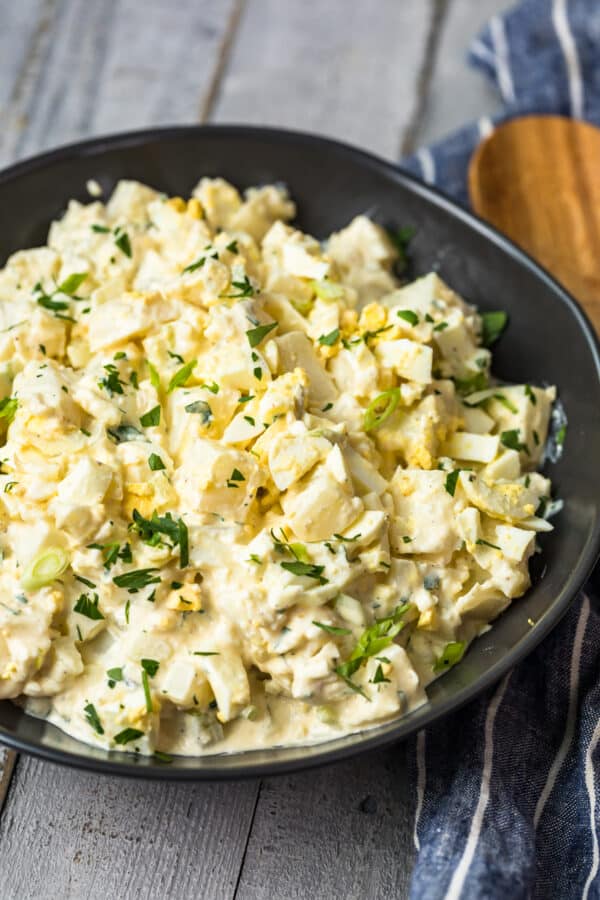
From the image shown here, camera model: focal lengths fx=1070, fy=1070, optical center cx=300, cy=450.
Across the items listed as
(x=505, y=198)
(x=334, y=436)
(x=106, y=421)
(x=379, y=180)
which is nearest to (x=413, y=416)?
(x=334, y=436)

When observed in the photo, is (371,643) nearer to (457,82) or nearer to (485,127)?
(485,127)

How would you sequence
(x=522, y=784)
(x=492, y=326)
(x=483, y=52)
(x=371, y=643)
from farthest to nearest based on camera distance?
(x=483, y=52)
(x=492, y=326)
(x=522, y=784)
(x=371, y=643)

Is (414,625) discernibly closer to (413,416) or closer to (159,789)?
(413,416)

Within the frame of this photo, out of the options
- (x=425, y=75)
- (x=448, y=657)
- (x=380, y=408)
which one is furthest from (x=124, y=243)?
(x=425, y=75)

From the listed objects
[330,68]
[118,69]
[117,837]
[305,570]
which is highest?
[330,68]

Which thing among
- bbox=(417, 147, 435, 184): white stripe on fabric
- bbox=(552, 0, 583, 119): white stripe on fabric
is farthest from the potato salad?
bbox=(552, 0, 583, 119): white stripe on fabric

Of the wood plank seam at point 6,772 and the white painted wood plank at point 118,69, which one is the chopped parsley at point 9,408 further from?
the white painted wood plank at point 118,69

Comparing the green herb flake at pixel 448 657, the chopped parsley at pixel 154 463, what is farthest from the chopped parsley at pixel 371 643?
the chopped parsley at pixel 154 463
